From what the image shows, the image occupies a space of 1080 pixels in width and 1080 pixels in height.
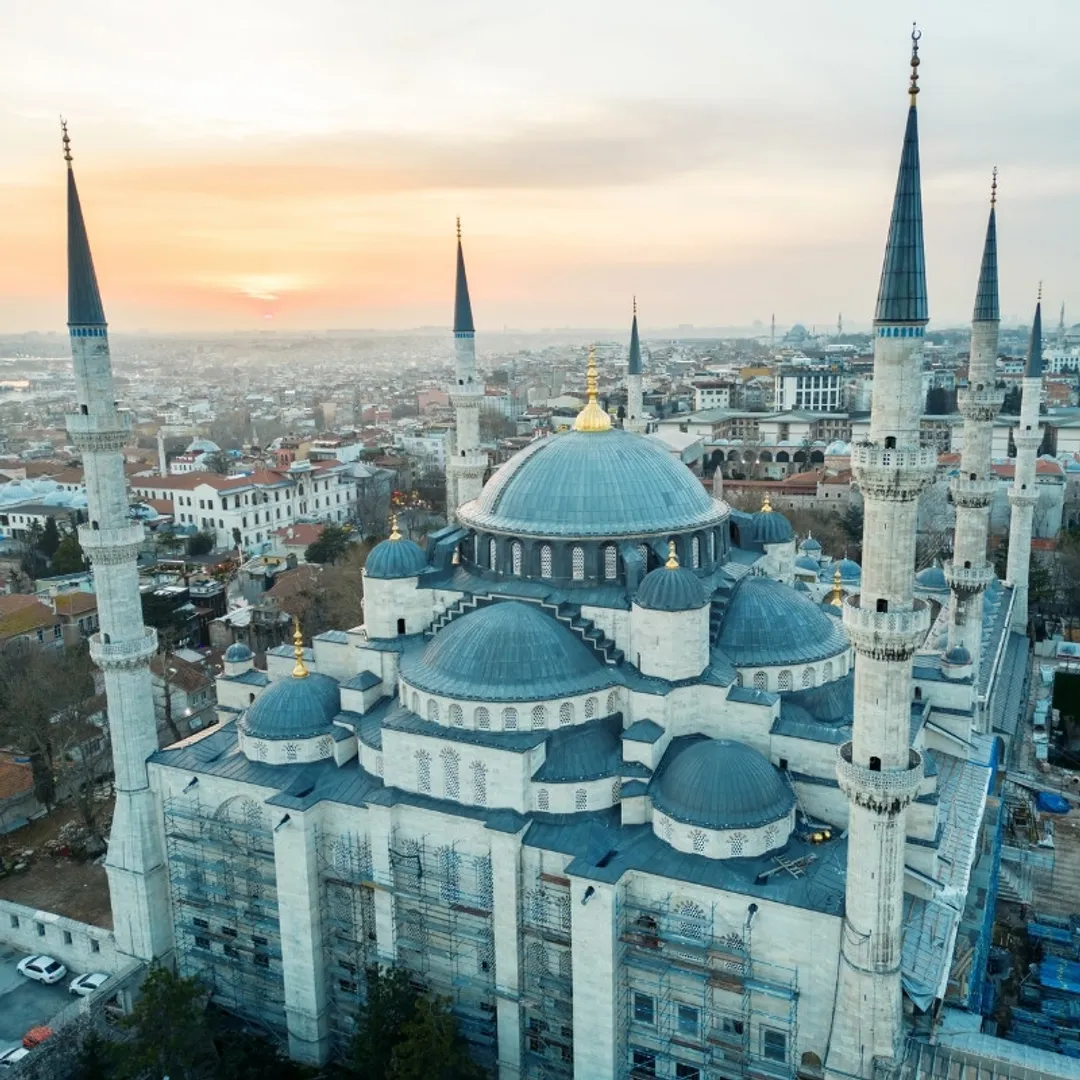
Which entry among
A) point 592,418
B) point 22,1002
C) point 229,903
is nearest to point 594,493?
point 592,418

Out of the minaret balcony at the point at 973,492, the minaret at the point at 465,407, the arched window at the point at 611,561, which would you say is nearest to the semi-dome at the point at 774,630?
the arched window at the point at 611,561

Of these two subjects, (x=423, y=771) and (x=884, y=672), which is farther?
(x=423, y=771)

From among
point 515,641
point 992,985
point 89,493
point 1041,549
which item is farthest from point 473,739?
point 1041,549

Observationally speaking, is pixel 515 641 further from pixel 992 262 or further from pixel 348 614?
pixel 348 614

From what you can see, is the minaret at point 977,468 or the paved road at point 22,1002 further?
the minaret at point 977,468

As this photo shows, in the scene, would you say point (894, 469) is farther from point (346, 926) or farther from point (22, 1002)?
point (22, 1002)

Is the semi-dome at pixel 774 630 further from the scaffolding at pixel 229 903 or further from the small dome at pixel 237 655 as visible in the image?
the small dome at pixel 237 655

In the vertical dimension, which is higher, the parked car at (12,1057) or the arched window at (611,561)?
the arched window at (611,561)
